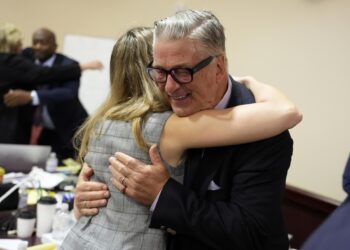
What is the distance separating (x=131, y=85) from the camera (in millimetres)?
1250

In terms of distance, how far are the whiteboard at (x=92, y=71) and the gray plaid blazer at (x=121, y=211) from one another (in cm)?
346

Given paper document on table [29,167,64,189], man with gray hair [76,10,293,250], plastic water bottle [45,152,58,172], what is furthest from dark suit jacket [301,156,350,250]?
plastic water bottle [45,152,58,172]

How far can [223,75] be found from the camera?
3.82ft

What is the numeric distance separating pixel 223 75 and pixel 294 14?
1.80 m

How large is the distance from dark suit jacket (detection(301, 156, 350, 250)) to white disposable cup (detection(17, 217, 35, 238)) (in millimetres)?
1099

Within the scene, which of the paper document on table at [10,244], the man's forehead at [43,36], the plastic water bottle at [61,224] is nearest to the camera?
the paper document on table at [10,244]

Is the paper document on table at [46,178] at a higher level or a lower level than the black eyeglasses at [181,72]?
lower

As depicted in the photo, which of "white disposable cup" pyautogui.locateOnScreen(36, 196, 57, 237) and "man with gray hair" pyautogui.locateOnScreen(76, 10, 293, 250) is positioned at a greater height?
"man with gray hair" pyautogui.locateOnScreen(76, 10, 293, 250)

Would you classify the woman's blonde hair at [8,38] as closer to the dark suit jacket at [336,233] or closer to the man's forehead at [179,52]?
the man's forehead at [179,52]

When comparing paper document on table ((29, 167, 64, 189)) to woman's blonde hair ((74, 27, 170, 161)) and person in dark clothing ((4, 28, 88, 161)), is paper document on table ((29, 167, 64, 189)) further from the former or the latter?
woman's blonde hair ((74, 27, 170, 161))

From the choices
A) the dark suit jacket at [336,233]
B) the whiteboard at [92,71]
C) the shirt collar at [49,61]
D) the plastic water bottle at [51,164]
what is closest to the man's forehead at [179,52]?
the dark suit jacket at [336,233]

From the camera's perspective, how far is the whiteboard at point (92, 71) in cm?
462

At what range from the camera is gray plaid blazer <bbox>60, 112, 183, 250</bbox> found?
1175mm

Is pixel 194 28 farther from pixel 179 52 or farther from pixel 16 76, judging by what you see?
pixel 16 76
